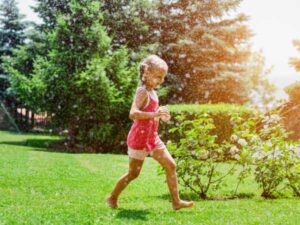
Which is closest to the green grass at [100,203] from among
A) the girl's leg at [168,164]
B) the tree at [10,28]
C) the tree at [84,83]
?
the girl's leg at [168,164]

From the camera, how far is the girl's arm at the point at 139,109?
5980 millimetres

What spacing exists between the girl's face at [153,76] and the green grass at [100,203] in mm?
1548

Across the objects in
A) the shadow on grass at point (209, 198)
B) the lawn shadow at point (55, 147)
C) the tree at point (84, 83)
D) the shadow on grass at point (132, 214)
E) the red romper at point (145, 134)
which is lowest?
the shadow on grass at point (209, 198)

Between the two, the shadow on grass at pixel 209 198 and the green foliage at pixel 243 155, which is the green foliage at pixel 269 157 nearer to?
the green foliage at pixel 243 155

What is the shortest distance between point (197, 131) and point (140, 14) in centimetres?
2351

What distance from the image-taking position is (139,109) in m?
6.14

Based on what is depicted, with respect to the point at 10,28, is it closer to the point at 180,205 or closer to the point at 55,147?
the point at 55,147

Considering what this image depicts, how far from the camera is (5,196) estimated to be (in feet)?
25.3

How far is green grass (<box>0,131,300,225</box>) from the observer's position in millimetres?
5898

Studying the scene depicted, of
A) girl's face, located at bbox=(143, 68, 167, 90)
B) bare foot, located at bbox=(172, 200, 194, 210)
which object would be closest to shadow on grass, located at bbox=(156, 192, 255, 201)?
bare foot, located at bbox=(172, 200, 194, 210)

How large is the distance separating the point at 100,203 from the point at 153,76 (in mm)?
2078

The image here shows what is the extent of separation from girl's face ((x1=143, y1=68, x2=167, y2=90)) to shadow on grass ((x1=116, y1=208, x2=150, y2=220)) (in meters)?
1.51

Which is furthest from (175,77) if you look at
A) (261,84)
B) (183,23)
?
(261,84)

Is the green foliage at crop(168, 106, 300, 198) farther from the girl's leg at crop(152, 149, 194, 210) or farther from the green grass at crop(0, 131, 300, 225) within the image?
the girl's leg at crop(152, 149, 194, 210)
